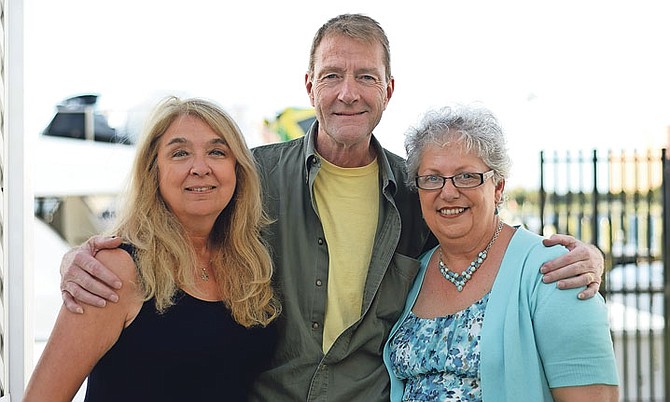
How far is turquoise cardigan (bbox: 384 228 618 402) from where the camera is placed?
2.25 metres

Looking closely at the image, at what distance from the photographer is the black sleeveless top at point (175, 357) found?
2.25 metres

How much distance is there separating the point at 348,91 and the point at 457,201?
0.56m

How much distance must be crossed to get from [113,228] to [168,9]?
34.2 ft

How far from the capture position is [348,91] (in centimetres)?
277

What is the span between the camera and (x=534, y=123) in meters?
10.1

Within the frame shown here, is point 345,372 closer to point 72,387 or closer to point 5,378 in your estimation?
point 72,387

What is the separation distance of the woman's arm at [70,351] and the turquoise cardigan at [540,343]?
3.36ft

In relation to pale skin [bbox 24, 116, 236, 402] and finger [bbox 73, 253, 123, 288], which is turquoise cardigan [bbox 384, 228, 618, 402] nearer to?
pale skin [bbox 24, 116, 236, 402]

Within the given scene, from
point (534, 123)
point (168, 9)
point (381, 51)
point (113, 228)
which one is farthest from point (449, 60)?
point (113, 228)

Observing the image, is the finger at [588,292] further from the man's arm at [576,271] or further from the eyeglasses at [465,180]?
the eyeglasses at [465,180]

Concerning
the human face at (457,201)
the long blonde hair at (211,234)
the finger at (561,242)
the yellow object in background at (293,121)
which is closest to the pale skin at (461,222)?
the human face at (457,201)

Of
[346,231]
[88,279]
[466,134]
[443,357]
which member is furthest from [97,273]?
[466,134]

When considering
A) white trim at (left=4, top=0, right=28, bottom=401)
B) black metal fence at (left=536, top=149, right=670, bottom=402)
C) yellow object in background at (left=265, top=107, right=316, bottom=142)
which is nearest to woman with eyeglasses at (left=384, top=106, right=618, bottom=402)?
white trim at (left=4, top=0, right=28, bottom=401)

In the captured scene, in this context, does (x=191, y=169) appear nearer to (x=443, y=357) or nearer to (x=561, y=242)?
(x=443, y=357)
